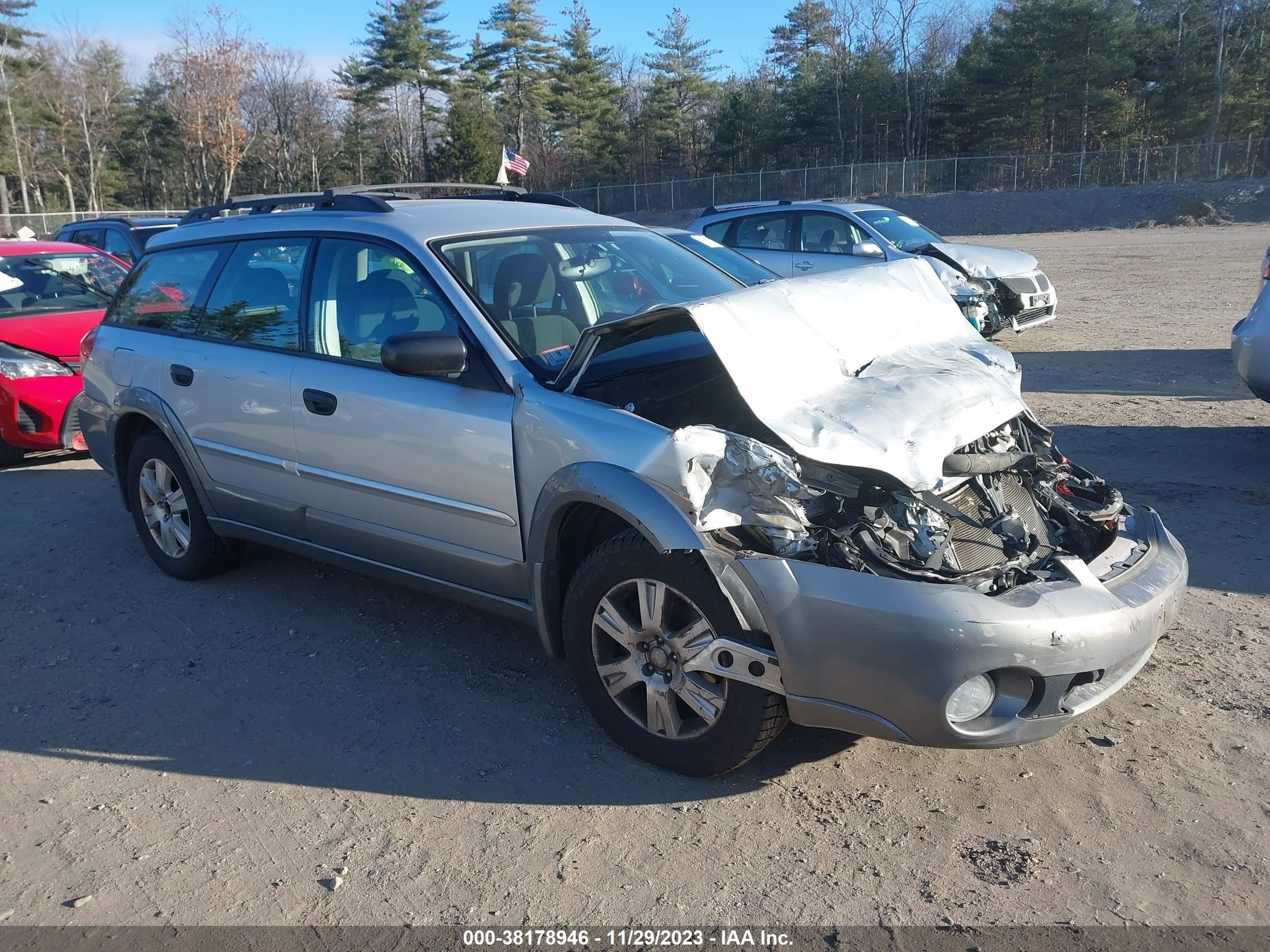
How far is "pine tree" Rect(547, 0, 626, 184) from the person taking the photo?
186 feet

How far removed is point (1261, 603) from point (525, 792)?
137 inches

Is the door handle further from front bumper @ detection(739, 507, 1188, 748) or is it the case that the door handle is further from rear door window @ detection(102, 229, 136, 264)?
rear door window @ detection(102, 229, 136, 264)

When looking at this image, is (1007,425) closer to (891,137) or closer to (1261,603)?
(1261,603)

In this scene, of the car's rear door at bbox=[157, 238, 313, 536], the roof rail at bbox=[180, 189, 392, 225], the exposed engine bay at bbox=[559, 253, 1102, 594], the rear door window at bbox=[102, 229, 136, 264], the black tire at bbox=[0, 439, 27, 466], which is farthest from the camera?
the rear door window at bbox=[102, 229, 136, 264]

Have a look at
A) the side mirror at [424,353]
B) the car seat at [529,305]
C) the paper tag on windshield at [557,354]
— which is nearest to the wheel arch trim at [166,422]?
the side mirror at [424,353]

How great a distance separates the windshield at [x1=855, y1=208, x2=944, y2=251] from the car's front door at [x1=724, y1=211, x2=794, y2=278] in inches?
35.8

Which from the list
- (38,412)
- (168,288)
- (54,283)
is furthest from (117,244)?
(168,288)

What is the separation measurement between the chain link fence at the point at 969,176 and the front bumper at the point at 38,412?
32925 mm

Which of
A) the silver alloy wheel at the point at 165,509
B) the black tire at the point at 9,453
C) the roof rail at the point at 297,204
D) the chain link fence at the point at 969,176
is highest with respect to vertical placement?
the chain link fence at the point at 969,176

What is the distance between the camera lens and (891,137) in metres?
54.2

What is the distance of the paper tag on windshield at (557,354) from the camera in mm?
3863

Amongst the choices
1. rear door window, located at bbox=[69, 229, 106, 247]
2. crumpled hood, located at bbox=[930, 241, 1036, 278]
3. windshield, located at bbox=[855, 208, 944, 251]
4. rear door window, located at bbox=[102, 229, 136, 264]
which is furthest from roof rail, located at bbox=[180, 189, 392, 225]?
rear door window, located at bbox=[69, 229, 106, 247]

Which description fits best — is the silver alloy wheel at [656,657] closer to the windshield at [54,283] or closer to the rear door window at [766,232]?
the windshield at [54,283]

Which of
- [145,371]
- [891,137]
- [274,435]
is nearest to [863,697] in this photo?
[274,435]
